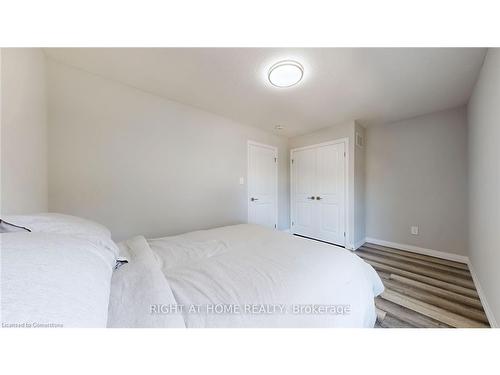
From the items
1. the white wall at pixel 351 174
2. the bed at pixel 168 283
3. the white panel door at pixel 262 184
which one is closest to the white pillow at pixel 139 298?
the bed at pixel 168 283

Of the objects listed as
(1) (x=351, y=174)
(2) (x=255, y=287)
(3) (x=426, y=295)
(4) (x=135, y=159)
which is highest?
(4) (x=135, y=159)

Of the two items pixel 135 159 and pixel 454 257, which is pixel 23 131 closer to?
pixel 135 159

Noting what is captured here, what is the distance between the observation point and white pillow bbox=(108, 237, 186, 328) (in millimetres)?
557

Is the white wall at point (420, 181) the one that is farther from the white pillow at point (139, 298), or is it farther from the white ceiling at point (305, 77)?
the white pillow at point (139, 298)

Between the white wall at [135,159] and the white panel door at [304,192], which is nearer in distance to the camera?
the white wall at [135,159]

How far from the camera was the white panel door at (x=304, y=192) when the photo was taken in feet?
10.9

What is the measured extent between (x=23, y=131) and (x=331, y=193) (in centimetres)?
355

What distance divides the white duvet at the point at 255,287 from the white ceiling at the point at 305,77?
4.95 feet

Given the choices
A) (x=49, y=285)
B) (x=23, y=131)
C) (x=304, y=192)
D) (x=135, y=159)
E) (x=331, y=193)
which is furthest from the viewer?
→ (x=304, y=192)

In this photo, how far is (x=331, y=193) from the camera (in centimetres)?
307

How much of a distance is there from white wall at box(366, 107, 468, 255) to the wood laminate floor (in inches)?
18.7

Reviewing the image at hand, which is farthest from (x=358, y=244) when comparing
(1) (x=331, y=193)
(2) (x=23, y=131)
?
(2) (x=23, y=131)
